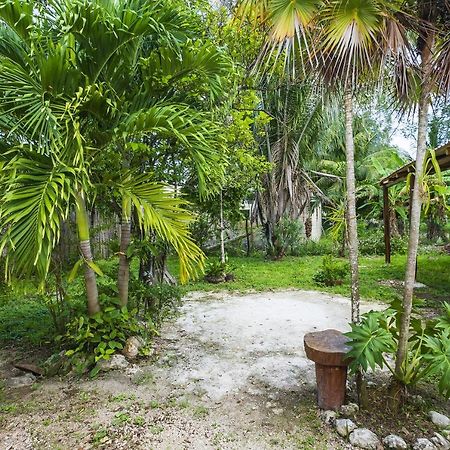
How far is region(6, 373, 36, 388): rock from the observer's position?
10.1ft

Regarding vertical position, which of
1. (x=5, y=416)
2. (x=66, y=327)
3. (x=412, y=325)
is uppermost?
(x=412, y=325)

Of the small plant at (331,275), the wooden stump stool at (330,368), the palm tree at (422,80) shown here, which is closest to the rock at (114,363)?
the wooden stump stool at (330,368)

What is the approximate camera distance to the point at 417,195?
95.6 inches

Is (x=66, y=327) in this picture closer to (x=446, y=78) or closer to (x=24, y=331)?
(x=24, y=331)

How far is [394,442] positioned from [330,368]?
1.80 ft

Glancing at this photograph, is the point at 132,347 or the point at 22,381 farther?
the point at 132,347

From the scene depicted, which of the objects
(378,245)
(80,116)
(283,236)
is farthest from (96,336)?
(378,245)

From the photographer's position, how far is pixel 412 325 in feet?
8.61

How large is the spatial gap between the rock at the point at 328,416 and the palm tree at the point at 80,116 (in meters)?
1.48

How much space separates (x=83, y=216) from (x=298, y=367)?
2.42 metres

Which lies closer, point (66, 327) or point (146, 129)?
→ point (146, 129)

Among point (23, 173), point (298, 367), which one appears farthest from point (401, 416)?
point (23, 173)

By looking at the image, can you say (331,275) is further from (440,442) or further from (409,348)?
(440,442)

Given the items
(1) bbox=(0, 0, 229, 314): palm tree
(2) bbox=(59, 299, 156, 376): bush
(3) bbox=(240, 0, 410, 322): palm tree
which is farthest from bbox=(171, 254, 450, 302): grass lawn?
(3) bbox=(240, 0, 410, 322): palm tree
